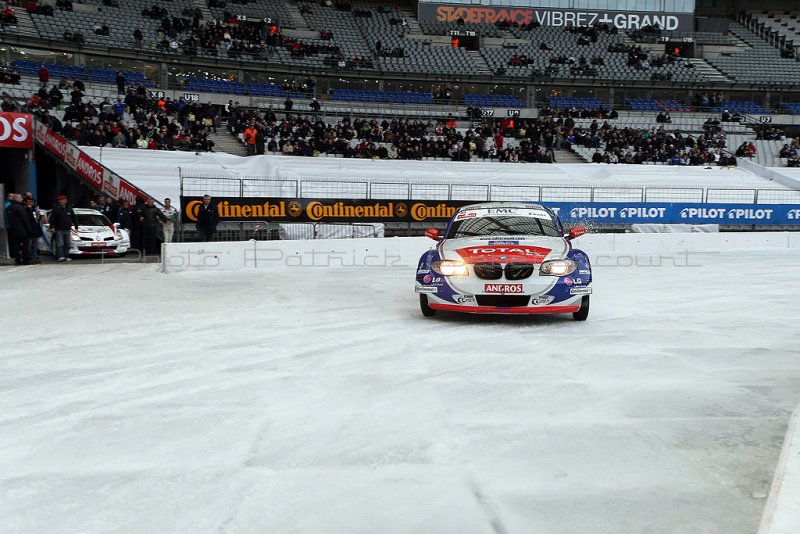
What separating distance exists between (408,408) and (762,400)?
8.61 feet

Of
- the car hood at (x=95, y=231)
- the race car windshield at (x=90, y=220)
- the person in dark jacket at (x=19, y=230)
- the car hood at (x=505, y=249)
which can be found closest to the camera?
the car hood at (x=505, y=249)

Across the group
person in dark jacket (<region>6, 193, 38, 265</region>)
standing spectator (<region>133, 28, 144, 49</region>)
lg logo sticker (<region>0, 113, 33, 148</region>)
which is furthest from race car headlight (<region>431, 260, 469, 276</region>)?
standing spectator (<region>133, 28, 144, 49</region>)

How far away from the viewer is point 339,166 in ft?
87.9

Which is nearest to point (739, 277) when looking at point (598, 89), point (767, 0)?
point (598, 89)

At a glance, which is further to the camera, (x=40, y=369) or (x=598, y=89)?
(x=598, y=89)

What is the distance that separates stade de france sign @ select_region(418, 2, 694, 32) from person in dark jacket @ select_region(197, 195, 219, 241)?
38.5m

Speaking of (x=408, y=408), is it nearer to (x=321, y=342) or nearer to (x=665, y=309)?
(x=321, y=342)

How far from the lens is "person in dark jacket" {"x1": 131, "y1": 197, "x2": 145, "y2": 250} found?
1789 centimetres

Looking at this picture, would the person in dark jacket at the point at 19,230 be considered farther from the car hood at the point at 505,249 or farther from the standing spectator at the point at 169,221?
the car hood at the point at 505,249

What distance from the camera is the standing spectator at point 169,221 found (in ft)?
57.5

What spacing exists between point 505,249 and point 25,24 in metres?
36.4

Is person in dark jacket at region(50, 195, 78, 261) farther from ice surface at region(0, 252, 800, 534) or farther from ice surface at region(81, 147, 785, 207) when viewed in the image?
ice surface at region(0, 252, 800, 534)

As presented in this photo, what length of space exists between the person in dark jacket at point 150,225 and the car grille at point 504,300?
1176cm

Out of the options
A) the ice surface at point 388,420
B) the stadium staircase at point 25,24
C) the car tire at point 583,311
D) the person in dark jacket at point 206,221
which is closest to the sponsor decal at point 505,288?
the ice surface at point 388,420
